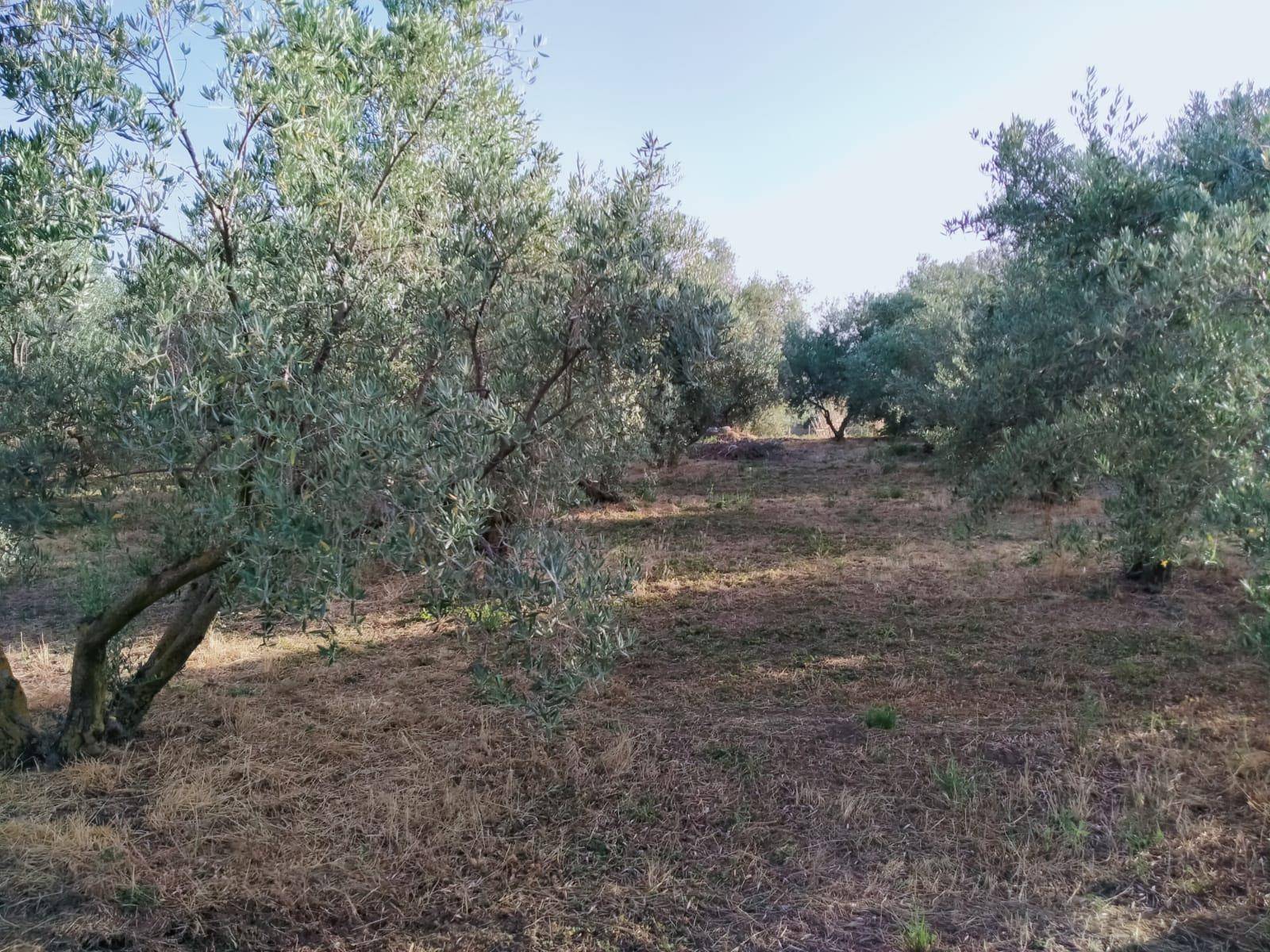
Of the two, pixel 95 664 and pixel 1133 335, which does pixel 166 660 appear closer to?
pixel 95 664

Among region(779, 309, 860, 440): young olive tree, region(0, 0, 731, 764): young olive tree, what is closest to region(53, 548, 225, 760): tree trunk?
region(0, 0, 731, 764): young olive tree

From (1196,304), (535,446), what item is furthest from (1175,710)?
(535,446)

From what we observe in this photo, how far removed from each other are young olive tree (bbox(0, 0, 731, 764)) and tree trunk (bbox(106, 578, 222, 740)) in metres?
0.15

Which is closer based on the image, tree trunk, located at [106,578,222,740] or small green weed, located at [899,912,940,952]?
small green weed, located at [899,912,940,952]

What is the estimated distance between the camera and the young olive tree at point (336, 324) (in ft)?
11.6

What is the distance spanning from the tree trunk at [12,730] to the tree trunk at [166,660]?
19.1 inches

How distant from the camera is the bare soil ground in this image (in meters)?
4.24

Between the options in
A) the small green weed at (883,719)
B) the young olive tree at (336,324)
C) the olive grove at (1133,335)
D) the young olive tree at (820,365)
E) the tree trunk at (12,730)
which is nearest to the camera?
the young olive tree at (336,324)

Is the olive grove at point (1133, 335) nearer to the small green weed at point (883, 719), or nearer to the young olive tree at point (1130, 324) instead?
the young olive tree at point (1130, 324)

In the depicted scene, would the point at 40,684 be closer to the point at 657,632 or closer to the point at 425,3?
the point at 657,632

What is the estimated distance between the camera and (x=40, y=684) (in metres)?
7.59

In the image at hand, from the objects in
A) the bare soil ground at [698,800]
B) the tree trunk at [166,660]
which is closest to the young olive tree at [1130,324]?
the bare soil ground at [698,800]

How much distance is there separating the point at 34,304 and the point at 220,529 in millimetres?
2580

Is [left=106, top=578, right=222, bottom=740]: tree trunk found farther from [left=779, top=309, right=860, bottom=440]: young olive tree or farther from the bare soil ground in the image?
[left=779, top=309, right=860, bottom=440]: young olive tree
